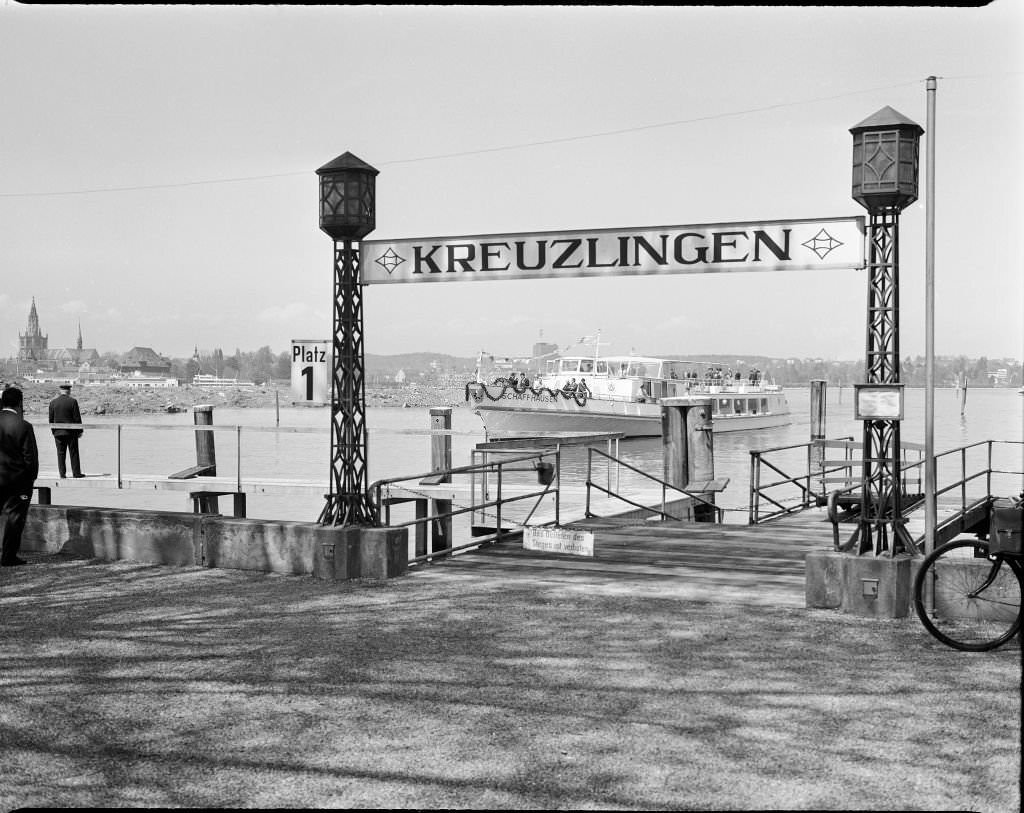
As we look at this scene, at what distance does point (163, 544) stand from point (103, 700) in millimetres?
5194

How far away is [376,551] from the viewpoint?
35.1 ft

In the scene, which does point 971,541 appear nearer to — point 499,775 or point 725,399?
point 499,775

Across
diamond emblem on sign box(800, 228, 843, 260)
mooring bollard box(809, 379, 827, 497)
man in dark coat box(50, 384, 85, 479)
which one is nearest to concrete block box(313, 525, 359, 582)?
diamond emblem on sign box(800, 228, 843, 260)

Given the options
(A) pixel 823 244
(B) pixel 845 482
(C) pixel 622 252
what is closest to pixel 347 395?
(C) pixel 622 252

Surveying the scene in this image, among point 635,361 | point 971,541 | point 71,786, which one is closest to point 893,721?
point 971,541

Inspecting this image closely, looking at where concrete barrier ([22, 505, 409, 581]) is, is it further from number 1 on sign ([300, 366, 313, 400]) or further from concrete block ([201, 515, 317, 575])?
number 1 on sign ([300, 366, 313, 400])

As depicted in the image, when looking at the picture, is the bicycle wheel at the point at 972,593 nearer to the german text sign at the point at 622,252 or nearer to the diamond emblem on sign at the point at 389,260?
the german text sign at the point at 622,252

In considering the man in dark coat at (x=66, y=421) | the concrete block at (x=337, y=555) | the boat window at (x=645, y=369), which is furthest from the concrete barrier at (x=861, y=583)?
the boat window at (x=645, y=369)

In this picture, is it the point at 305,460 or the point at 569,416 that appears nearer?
the point at 305,460

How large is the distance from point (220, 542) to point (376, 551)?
1709mm

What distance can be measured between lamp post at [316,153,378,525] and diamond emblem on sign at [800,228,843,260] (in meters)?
3.94

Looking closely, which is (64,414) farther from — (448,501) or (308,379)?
(308,379)

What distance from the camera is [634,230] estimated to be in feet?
34.6

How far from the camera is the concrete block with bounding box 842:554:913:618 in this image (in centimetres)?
896
